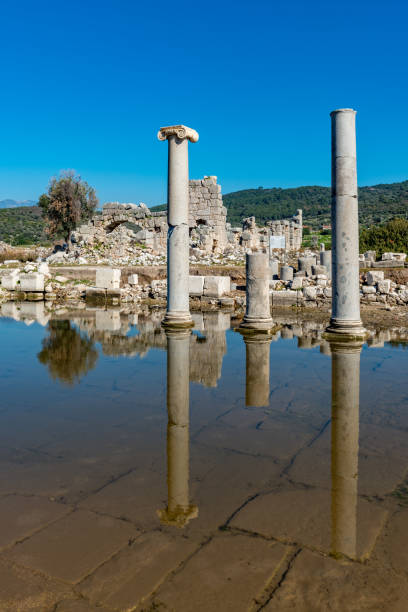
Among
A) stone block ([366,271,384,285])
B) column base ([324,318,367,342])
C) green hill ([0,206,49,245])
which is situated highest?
green hill ([0,206,49,245])

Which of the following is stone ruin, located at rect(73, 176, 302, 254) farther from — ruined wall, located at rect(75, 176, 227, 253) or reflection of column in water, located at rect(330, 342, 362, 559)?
reflection of column in water, located at rect(330, 342, 362, 559)

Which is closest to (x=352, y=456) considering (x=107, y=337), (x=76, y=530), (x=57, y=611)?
(x=76, y=530)

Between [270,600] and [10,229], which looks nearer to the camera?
[270,600]

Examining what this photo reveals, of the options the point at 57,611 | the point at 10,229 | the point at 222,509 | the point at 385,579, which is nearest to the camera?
the point at 57,611

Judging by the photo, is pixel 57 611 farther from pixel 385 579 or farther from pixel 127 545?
pixel 385 579

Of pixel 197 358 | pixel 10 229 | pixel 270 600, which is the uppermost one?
pixel 10 229

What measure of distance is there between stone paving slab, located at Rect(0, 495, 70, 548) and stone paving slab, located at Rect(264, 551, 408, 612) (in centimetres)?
161

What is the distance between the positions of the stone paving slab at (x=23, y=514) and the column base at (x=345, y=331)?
7.98 meters

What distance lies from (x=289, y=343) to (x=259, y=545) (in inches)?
288

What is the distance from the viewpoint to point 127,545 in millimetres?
3025

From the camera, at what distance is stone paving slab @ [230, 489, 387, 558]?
122 inches

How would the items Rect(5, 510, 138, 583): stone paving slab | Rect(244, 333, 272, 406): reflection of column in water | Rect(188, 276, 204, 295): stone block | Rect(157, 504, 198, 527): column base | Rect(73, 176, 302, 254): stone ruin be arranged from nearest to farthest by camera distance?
Rect(5, 510, 138, 583): stone paving slab, Rect(157, 504, 198, 527): column base, Rect(244, 333, 272, 406): reflection of column in water, Rect(188, 276, 204, 295): stone block, Rect(73, 176, 302, 254): stone ruin

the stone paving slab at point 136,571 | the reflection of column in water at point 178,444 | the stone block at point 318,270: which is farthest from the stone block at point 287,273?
the stone paving slab at point 136,571

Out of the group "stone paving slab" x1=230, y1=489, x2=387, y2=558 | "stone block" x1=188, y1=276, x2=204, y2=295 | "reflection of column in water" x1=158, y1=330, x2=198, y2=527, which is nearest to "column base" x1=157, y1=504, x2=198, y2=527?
"reflection of column in water" x1=158, y1=330, x2=198, y2=527
